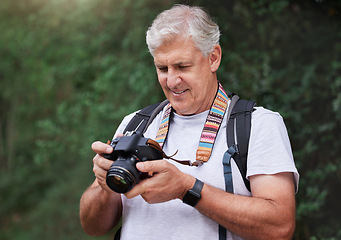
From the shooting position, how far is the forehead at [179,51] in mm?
1677

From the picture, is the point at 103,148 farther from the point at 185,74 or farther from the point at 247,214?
the point at 247,214

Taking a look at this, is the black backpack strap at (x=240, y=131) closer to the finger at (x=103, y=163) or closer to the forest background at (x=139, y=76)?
the finger at (x=103, y=163)

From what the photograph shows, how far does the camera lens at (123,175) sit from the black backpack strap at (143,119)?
14.6 inches

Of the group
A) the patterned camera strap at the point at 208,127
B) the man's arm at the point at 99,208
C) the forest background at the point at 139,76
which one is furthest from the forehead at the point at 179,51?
the forest background at the point at 139,76

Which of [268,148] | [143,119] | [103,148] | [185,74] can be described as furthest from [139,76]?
[268,148]

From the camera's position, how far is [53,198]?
7.35 meters

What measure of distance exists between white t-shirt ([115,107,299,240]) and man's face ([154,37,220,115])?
0.11 metres

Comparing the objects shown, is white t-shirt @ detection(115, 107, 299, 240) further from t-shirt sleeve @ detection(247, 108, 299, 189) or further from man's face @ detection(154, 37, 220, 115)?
man's face @ detection(154, 37, 220, 115)

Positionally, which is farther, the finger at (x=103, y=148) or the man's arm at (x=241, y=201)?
the finger at (x=103, y=148)

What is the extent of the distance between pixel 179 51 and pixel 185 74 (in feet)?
0.33

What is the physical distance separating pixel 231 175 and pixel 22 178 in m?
8.14

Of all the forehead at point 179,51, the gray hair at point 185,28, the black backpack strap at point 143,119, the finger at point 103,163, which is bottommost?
the finger at point 103,163

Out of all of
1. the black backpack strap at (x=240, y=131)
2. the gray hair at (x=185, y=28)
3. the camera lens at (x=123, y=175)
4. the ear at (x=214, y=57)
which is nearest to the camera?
the camera lens at (x=123, y=175)

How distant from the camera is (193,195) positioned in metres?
1.48
